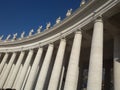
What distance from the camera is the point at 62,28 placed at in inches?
2405

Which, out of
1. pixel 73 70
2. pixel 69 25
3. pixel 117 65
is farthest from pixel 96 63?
pixel 69 25

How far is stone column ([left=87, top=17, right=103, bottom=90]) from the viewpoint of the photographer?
32.0 m

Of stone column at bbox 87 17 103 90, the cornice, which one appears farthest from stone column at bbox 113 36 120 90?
the cornice

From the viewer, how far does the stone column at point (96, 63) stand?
3197 cm

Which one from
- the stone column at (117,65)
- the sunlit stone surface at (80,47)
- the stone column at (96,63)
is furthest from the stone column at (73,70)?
the stone column at (117,65)

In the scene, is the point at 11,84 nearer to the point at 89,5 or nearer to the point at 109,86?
the point at 109,86

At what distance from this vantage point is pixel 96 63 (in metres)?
34.2

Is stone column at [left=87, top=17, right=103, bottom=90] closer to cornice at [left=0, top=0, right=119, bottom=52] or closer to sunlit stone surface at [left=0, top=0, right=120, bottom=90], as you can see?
sunlit stone surface at [left=0, top=0, right=120, bottom=90]

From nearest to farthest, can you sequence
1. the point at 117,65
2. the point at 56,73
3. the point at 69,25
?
1. the point at 117,65
2. the point at 56,73
3. the point at 69,25

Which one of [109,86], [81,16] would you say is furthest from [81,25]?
[109,86]

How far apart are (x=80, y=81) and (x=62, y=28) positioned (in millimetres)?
25041

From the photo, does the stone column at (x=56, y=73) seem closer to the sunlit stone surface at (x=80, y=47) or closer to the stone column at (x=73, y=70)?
the sunlit stone surface at (x=80, y=47)

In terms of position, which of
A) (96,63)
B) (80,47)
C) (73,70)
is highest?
(80,47)

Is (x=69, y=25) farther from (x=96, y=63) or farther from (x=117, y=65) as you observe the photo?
(x=96, y=63)
